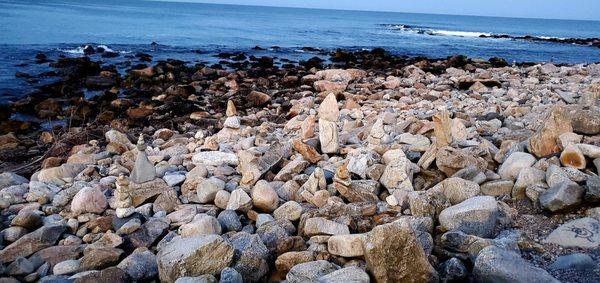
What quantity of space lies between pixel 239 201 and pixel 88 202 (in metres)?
1.42

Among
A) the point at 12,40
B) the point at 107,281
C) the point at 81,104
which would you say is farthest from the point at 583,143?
the point at 12,40

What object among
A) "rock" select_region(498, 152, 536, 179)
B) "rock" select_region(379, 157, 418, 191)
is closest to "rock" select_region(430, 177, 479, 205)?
"rock" select_region(379, 157, 418, 191)

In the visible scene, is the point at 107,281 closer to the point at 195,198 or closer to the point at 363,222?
the point at 195,198

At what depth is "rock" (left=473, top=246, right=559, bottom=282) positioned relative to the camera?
2643 mm

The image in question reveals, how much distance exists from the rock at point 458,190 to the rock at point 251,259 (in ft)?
5.67

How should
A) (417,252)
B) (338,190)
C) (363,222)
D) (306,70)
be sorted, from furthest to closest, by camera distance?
1. (306,70)
2. (338,190)
3. (363,222)
4. (417,252)

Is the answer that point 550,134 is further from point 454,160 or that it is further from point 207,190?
point 207,190

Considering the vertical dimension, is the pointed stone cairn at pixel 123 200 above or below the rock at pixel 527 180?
below

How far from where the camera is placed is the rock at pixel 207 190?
14.7 feet

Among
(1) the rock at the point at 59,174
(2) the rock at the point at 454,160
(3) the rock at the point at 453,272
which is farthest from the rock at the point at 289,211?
(1) the rock at the point at 59,174

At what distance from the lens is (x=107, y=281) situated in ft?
9.88

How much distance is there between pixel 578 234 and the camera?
3.31 metres

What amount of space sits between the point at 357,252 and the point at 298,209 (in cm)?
94

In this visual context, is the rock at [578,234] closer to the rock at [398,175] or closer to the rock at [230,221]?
the rock at [398,175]
